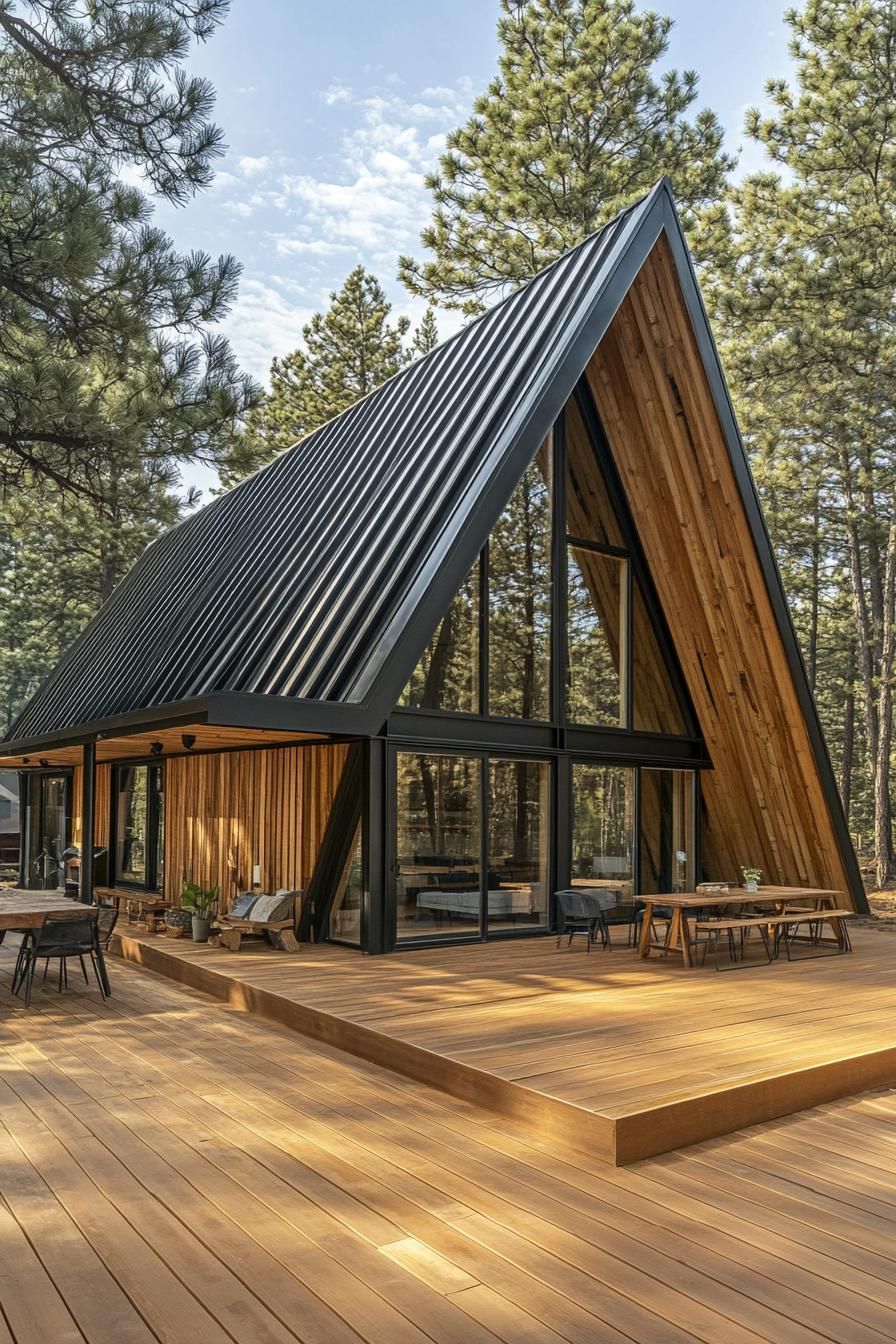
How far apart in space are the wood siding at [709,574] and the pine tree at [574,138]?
8900mm

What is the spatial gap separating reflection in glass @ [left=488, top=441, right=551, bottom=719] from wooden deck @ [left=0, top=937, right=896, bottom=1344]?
5.35 metres

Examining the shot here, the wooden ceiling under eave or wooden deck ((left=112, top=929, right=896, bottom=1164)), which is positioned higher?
the wooden ceiling under eave

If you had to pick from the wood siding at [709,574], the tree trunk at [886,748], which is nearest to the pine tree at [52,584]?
the wood siding at [709,574]

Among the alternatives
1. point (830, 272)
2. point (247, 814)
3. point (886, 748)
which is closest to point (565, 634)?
point (247, 814)

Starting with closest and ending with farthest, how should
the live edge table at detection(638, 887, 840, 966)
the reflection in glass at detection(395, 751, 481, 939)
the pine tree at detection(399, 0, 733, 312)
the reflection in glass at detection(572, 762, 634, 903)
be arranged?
the live edge table at detection(638, 887, 840, 966)
the reflection in glass at detection(395, 751, 481, 939)
the reflection in glass at detection(572, 762, 634, 903)
the pine tree at detection(399, 0, 733, 312)

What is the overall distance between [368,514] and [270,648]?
1.84 meters

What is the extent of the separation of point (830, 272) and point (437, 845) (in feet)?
40.8

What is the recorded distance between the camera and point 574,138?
1941 centimetres

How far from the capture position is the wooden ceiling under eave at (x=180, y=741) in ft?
31.0

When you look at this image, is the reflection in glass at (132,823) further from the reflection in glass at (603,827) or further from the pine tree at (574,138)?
the pine tree at (574,138)

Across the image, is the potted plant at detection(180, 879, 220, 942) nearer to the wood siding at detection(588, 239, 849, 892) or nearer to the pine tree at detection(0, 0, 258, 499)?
the pine tree at detection(0, 0, 258, 499)

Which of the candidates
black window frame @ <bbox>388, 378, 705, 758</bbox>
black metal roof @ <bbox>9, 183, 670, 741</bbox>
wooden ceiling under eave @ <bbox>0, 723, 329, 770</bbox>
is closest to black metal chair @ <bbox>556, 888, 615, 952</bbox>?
black window frame @ <bbox>388, 378, 705, 758</bbox>

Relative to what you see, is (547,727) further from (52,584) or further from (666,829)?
(52,584)

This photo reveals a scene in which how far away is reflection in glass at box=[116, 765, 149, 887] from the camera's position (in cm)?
1403
